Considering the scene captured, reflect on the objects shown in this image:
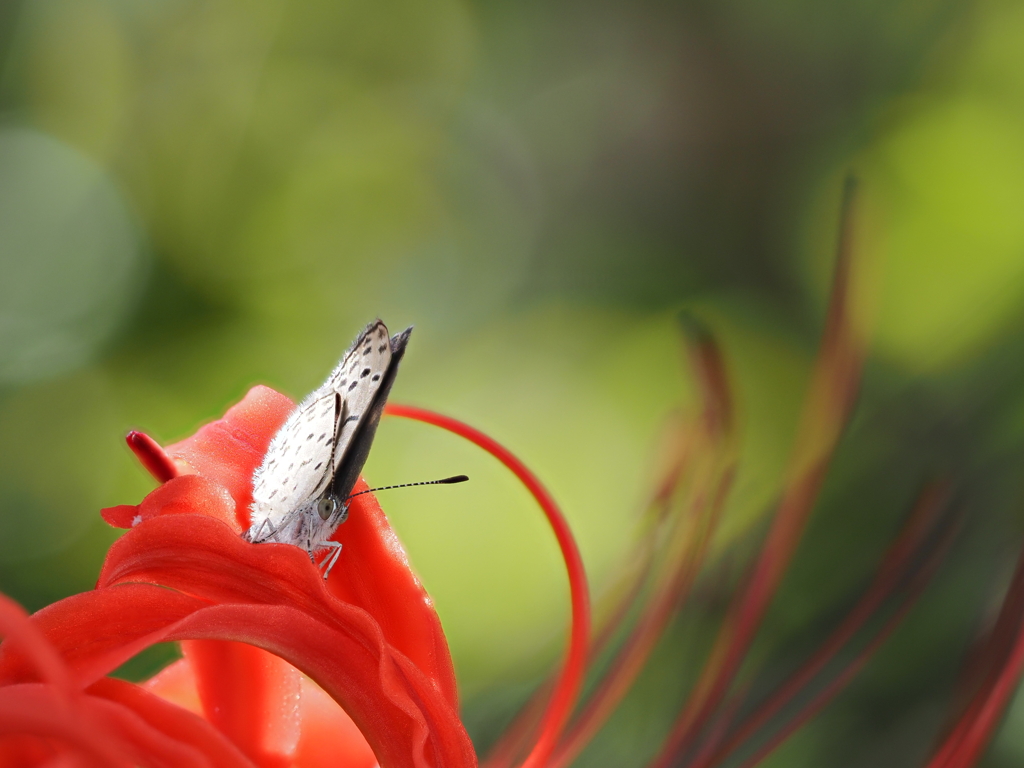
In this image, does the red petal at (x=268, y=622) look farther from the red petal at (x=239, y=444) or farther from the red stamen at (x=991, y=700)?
the red stamen at (x=991, y=700)

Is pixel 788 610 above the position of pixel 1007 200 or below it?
below

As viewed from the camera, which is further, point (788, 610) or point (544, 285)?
point (544, 285)

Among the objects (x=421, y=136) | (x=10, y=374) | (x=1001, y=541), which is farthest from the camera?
(x=421, y=136)

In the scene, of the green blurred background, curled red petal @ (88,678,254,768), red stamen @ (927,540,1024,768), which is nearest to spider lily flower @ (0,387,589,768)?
curled red petal @ (88,678,254,768)

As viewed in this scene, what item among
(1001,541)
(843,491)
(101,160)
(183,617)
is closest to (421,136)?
(101,160)

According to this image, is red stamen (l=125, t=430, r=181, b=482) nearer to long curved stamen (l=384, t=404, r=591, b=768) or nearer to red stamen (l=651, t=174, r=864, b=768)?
long curved stamen (l=384, t=404, r=591, b=768)

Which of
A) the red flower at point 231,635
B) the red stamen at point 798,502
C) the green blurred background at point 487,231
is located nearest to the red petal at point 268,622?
the red flower at point 231,635

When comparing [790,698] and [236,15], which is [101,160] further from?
[790,698]
